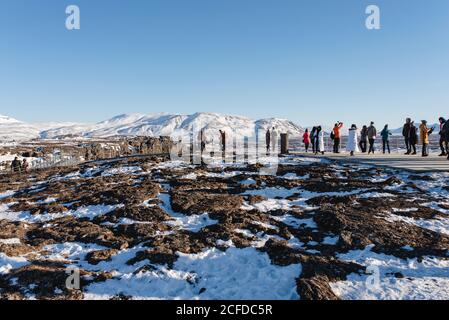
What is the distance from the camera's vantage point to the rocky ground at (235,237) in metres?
8.34

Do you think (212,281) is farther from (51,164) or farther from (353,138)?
(51,164)

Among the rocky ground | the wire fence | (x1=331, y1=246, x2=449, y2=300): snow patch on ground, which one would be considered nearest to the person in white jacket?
the rocky ground

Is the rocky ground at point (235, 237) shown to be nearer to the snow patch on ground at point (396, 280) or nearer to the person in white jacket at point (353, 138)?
the snow patch on ground at point (396, 280)

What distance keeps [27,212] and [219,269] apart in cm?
934

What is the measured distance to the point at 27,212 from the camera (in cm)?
1434

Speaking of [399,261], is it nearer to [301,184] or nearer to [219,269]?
[219,269]

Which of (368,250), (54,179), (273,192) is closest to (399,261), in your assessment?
(368,250)

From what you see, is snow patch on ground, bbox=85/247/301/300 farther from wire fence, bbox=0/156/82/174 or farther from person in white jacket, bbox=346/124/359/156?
wire fence, bbox=0/156/82/174

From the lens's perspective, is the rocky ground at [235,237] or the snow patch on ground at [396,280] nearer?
the snow patch on ground at [396,280]

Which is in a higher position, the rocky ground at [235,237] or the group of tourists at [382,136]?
the group of tourists at [382,136]

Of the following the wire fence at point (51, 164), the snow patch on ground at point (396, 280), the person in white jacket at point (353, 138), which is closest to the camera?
the snow patch on ground at point (396, 280)

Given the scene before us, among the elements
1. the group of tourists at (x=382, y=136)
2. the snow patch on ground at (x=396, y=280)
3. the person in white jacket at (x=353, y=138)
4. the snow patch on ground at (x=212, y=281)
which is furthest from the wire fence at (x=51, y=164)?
the snow patch on ground at (x=396, y=280)

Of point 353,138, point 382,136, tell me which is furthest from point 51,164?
point 382,136
